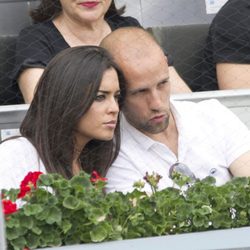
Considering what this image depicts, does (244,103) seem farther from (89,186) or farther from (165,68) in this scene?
(89,186)

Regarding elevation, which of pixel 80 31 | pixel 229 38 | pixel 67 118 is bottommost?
pixel 229 38

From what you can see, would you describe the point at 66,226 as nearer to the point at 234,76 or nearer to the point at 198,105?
the point at 198,105

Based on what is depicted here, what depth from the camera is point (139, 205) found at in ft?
10.00

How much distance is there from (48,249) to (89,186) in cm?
29

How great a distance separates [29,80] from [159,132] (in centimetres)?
71

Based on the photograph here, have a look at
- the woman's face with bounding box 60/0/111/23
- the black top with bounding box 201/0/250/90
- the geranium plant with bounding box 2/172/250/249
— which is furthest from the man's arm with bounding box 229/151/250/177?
the woman's face with bounding box 60/0/111/23

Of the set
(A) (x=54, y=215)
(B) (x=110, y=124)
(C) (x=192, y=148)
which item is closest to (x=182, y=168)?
(C) (x=192, y=148)

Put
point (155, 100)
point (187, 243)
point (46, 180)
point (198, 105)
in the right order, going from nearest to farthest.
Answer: point (187, 243) → point (46, 180) → point (155, 100) → point (198, 105)

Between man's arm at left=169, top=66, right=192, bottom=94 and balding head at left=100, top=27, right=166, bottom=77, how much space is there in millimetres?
561

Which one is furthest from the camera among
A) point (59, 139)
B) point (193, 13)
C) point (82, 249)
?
point (193, 13)

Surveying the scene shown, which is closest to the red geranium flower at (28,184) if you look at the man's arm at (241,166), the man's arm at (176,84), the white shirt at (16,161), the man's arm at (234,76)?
the white shirt at (16,161)

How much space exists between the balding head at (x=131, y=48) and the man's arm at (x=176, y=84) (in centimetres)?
56

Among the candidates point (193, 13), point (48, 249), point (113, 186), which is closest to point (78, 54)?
point (113, 186)

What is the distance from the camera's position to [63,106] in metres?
3.68
